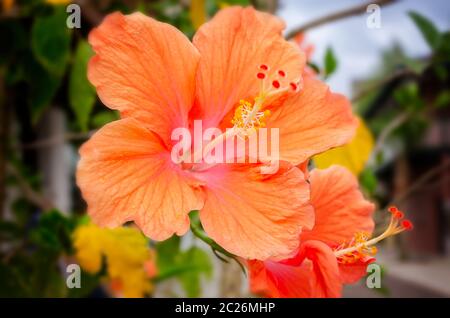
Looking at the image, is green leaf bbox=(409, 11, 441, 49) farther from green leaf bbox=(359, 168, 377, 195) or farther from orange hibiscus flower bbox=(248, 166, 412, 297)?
orange hibiscus flower bbox=(248, 166, 412, 297)

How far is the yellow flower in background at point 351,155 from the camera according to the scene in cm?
34

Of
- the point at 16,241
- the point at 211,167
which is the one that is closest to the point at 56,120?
the point at 16,241

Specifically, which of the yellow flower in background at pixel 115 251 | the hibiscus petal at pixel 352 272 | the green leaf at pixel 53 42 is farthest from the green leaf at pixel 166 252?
the hibiscus petal at pixel 352 272

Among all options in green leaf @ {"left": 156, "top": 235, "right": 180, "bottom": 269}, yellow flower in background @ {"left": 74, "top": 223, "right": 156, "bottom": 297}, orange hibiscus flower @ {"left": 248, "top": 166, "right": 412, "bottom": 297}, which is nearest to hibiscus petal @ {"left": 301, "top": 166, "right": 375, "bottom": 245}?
orange hibiscus flower @ {"left": 248, "top": 166, "right": 412, "bottom": 297}

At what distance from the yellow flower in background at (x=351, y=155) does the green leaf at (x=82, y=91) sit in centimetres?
25

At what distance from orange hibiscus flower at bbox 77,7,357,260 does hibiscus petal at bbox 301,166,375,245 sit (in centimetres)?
2

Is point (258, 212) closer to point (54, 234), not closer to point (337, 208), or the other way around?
point (337, 208)

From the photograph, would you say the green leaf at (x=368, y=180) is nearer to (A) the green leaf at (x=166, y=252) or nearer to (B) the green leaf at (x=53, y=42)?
(A) the green leaf at (x=166, y=252)

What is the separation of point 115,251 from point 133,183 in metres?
0.27

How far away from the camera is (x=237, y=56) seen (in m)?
0.28

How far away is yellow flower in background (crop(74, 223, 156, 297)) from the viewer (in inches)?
19.5

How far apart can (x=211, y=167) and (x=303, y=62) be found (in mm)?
75

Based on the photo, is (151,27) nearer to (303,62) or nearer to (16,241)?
(303,62)

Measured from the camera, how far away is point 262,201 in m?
Result: 0.26
